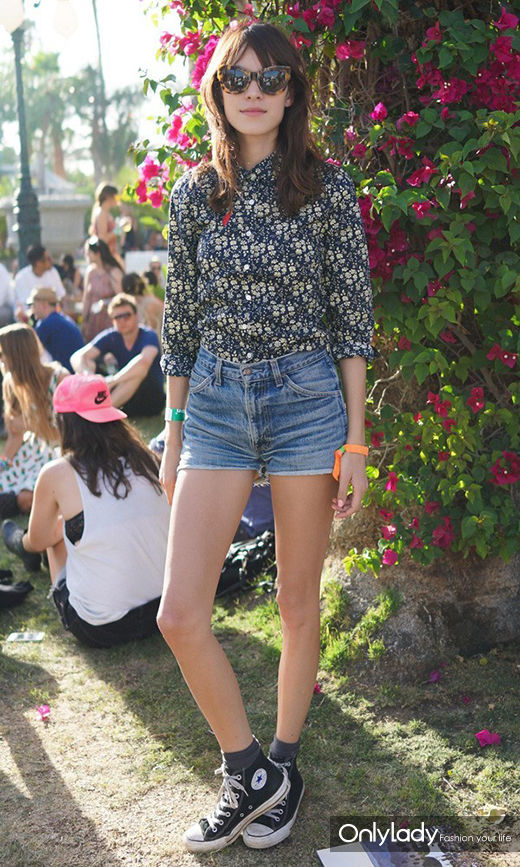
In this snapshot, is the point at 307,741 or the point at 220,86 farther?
the point at 307,741

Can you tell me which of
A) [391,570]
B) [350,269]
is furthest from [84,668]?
[350,269]

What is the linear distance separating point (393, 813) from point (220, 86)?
6.71 ft

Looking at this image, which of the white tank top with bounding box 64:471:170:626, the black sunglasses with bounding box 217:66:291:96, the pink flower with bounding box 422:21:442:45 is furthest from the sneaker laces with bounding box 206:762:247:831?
the pink flower with bounding box 422:21:442:45

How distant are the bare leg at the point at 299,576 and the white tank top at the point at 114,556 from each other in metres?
1.36

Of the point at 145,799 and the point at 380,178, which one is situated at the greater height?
the point at 380,178

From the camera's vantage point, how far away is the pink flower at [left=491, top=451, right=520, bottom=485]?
3.28 meters

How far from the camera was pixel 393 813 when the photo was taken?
2832 mm

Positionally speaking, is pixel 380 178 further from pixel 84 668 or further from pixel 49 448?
pixel 49 448

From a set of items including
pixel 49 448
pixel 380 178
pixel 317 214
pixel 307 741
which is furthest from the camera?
pixel 49 448

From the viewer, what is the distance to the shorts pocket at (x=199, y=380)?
2639 mm

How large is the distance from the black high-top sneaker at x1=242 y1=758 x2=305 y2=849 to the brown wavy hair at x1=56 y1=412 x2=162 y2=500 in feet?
5.38

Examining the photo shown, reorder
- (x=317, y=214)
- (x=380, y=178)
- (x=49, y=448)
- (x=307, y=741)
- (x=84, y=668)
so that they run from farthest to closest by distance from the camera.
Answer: (x=49, y=448) < (x=84, y=668) < (x=307, y=741) < (x=380, y=178) < (x=317, y=214)

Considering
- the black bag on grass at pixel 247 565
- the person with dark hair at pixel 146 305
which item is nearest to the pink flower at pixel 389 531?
the black bag on grass at pixel 247 565

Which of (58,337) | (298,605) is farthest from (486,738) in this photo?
(58,337)
